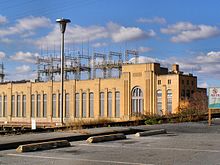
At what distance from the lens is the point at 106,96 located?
94.3 meters

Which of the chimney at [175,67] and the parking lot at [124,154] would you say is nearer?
the parking lot at [124,154]

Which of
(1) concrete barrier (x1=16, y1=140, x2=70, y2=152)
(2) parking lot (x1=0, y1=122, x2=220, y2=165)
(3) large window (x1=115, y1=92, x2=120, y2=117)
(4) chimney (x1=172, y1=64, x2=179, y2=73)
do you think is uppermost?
(4) chimney (x1=172, y1=64, x2=179, y2=73)

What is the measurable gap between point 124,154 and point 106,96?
81560mm

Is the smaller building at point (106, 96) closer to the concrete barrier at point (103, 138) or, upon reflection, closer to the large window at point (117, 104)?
the large window at point (117, 104)

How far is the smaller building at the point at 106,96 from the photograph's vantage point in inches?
3359

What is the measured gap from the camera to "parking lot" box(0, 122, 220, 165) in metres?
11.3

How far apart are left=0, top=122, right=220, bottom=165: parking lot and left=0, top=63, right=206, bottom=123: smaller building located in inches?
2275

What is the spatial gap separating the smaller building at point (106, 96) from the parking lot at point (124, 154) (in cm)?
5779

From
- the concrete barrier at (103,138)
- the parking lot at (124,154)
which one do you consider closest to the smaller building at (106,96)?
the concrete barrier at (103,138)

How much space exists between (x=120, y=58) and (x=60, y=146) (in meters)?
93.4

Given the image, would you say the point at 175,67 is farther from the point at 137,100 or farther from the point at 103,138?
the point at 103,138

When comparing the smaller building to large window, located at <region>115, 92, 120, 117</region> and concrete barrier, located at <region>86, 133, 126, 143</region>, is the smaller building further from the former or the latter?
concrete barrier, located at <region>86, 133, 126, 143</region>

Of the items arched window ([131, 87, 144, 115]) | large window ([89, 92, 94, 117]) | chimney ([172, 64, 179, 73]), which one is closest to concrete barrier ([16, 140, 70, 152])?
arched window ([131, 87, 144, 115])

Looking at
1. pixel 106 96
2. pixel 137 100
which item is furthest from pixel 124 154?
pixel 106 96
